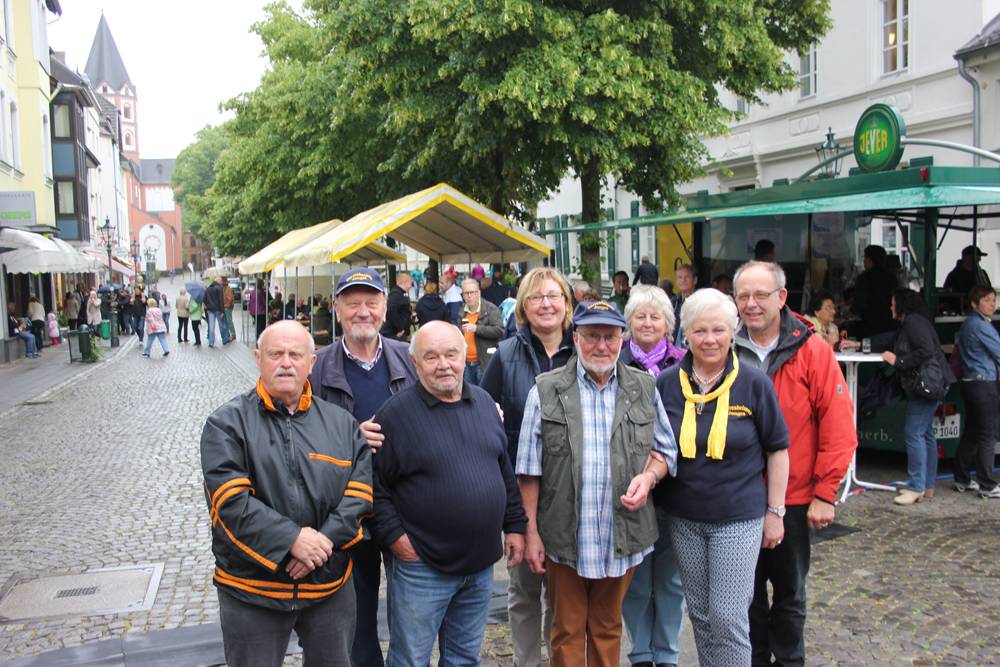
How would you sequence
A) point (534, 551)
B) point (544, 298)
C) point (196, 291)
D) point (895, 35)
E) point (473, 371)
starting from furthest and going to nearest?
1. point (196, 291)
2. point (895, 35)
3. point (473, 371)
4. point (544, 298)
5. point (534, 551)

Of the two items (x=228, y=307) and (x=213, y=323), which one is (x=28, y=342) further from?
(x=228, y=307)

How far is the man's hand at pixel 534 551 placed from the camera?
3.48 m

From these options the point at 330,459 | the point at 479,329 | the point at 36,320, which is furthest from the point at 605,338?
the point at 36,320

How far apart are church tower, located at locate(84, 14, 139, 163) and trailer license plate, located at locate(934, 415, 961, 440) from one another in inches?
4789

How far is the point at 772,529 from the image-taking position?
3521 mm

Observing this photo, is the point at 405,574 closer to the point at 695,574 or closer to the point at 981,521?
the point at 695,574

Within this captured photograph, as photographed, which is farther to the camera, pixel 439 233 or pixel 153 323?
pixel 153 323

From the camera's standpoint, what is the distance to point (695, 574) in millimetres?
3545

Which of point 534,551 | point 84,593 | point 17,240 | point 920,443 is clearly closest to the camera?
point 534,551

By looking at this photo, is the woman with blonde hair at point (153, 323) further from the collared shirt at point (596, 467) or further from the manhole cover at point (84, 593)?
the collared shirt at point (596, 467)

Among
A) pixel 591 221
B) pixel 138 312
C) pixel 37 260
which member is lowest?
pixel 138 312

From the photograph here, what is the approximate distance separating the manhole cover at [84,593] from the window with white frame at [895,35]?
708 inches

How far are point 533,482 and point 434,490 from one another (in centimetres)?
53

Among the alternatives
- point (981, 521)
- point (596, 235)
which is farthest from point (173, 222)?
point (981, 521)
